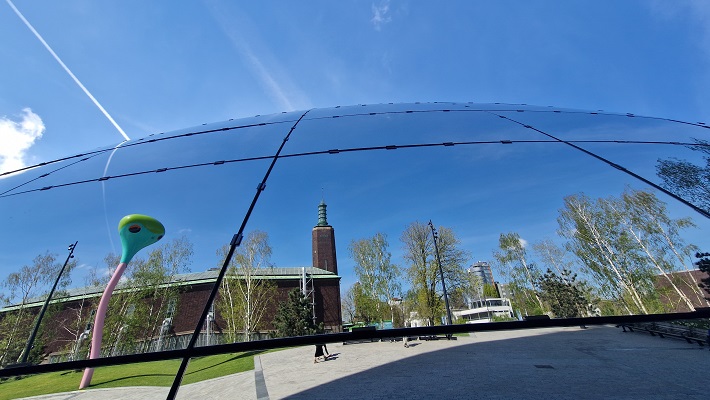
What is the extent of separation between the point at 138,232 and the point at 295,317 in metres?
0.87

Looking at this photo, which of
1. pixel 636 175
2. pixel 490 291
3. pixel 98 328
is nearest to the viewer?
pixel 98 328

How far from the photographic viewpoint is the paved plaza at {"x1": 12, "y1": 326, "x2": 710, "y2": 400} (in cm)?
139

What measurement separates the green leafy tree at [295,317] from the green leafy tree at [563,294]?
3.37 feet

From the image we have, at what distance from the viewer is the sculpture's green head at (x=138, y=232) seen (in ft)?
4.22

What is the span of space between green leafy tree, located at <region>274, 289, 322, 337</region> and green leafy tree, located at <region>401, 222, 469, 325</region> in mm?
520

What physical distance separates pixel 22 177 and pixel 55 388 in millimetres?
2129

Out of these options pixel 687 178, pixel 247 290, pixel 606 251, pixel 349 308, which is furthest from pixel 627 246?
pixel 247 290

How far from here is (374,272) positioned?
135 centimetres

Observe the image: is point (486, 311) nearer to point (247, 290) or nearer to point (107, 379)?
point (247, 290)

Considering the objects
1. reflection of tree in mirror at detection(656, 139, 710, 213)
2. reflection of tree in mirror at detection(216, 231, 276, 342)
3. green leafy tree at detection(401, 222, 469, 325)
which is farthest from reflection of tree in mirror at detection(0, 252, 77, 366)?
reflection of tree in mirror at detection(656, 139, 710, 213)

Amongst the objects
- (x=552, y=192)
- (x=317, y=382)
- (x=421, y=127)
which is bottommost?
(x=317, y=382)

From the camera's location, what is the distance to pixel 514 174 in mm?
1610

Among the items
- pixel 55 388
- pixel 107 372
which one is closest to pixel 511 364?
pixel 107 372

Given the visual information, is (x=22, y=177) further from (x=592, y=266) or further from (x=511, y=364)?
(x=511, y=364)
